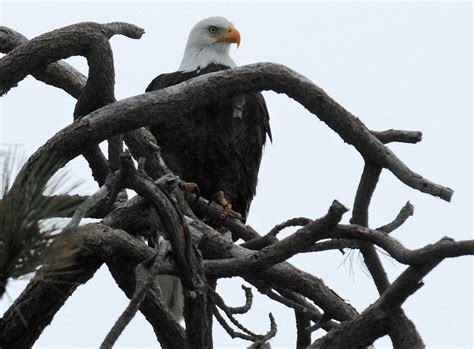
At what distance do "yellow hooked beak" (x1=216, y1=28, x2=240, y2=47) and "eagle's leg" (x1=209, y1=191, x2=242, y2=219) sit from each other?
139cm

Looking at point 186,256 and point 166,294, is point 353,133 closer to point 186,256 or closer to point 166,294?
point 186,256

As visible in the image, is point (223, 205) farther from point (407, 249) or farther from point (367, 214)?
point (407, 249)

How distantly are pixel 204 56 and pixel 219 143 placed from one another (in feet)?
3.40

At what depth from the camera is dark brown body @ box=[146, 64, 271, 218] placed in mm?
5664

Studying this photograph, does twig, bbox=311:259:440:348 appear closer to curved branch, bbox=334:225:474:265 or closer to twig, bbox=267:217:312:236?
curved branch, bbox=334:225:474:265

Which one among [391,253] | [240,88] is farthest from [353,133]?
[391,253]

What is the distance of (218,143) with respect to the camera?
5.73 meters

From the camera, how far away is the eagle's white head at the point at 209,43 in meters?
6.55

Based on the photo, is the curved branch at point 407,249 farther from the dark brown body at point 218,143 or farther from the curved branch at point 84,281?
the dark brown body at point 218,143

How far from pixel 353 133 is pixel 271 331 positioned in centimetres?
78

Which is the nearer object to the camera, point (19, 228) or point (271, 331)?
point (19, 228)

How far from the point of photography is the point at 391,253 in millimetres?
3314

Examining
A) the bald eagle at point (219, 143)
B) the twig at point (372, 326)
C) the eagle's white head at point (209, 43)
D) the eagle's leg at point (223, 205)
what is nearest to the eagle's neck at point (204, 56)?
the eagle's white head at point (209, 43)

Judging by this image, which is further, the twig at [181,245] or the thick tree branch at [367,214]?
the thick tree branch at [367,214]
